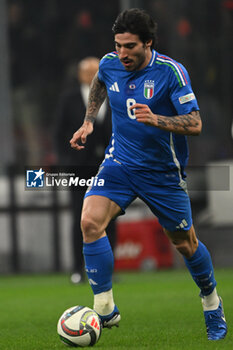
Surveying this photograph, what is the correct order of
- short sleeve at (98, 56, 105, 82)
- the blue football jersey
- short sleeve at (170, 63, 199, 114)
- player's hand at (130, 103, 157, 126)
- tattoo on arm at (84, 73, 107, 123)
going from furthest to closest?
1. tattoo on arm at (84, 73, 107, 123)
2. short sleeve at (98, 56, 105, 82)
3. the blue football jersey
4. short sleeve at (170, 63, 199, 114)
5. player's hand at (130, 103, 157, 126)

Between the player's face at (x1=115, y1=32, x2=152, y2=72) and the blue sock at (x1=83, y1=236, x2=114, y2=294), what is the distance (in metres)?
1.02

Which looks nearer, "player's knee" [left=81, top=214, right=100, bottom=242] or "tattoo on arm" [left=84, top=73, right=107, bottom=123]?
"player's knee" [left=81, top=214, right=100, bottom=242]

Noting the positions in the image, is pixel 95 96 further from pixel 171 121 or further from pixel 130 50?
pixel 171 121

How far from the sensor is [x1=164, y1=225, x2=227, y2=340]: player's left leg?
5.63m

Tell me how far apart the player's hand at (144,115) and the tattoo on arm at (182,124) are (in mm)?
52

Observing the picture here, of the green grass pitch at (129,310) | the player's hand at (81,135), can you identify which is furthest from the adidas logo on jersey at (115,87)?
the green grass pitch at (129,310)

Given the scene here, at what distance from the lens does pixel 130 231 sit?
11758mm

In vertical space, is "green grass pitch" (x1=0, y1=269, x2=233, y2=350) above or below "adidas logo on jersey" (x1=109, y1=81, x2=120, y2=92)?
below

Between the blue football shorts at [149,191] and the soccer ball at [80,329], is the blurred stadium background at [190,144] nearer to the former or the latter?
the blue football shorts at [149,191]

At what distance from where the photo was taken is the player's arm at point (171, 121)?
16.8 feet

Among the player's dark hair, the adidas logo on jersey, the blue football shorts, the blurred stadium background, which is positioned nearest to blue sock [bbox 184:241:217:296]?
the blue football shorts

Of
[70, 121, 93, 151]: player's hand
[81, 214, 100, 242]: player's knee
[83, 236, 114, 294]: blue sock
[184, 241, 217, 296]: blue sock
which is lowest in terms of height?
[184, 241, 217, 296]: blue sock

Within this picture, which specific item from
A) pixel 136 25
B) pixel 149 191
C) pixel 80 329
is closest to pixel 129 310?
pixel 149 191

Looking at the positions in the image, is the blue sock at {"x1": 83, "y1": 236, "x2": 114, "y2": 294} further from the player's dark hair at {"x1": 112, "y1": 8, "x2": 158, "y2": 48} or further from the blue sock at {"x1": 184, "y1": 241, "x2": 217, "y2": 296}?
the player's dark hair at {"x1": 112, "y1": 8, "x2": 158, "y2": 48}
